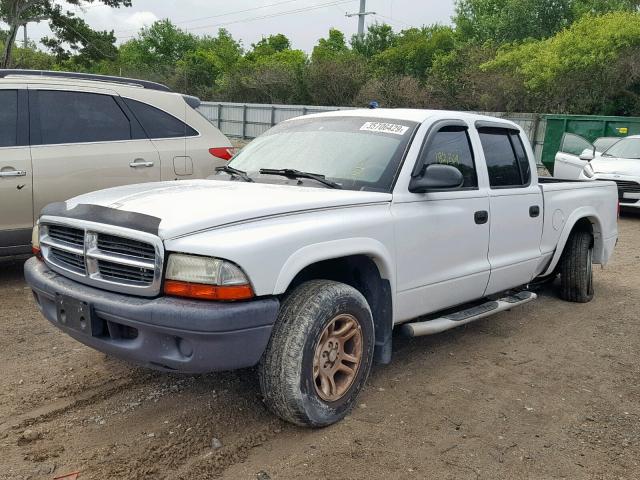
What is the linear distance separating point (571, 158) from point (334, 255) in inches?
466

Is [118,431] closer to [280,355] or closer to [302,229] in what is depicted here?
[280,355]

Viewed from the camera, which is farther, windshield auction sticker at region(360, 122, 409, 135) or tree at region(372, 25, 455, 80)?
tree at region(372, 25, 455, 80)

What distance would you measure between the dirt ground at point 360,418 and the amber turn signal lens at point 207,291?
0.81 m

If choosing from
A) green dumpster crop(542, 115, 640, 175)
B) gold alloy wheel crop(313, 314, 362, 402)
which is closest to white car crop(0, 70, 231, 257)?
gold alloy wheel crop(313, 314, 362, 402)

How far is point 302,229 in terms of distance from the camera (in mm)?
3037

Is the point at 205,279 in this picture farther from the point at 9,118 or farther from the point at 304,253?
the point at 9,118

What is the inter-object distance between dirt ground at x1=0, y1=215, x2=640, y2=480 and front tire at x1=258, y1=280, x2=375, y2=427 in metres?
0.16

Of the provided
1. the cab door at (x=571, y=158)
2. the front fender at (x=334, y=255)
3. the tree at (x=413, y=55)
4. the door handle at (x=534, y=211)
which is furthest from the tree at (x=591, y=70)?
the front fender at (x=334, y=255)

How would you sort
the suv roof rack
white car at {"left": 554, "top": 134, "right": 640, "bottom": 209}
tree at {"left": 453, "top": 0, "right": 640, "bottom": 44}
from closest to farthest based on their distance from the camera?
the suv roof rack → white car at {"left": 554, "top": 134, "right": 640, "bottom": 209} → tree at {"left": 453, "top": 0, "right": 640, "bottom": 44}

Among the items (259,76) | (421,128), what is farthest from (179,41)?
(421,128)

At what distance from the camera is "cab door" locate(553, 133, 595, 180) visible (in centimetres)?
1312

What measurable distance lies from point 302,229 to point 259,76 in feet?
135

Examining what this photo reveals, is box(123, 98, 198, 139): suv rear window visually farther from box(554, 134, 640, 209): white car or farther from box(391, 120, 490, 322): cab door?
box(554, 134, 640, 209): white car

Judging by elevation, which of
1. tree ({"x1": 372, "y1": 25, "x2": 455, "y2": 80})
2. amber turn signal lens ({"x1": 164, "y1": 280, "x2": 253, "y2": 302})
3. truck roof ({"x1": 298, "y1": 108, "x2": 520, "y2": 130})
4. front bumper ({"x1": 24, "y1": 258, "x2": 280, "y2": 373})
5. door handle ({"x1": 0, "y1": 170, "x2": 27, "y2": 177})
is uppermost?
tree ({"x1": 372, "y1": 25, "x2": 455, "y2": 80})
